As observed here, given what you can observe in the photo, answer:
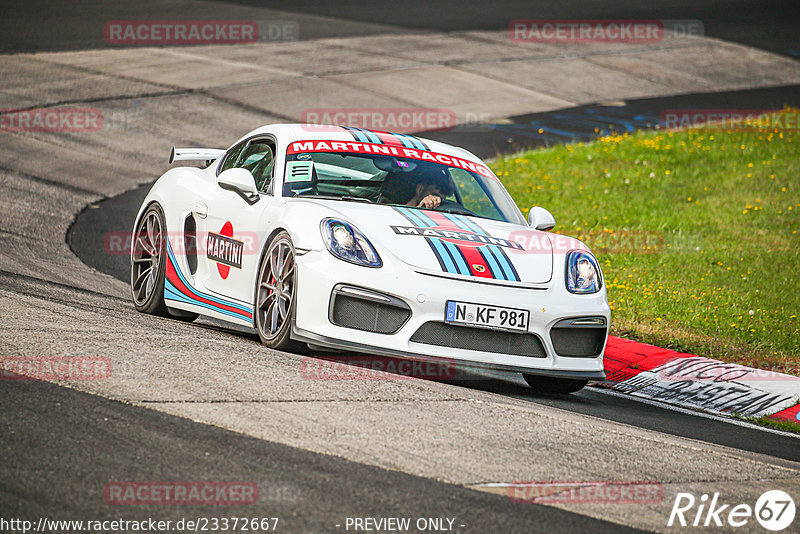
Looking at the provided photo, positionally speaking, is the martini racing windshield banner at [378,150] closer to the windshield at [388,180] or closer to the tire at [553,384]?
the windshield at [388,180]

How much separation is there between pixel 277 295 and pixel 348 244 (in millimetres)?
592

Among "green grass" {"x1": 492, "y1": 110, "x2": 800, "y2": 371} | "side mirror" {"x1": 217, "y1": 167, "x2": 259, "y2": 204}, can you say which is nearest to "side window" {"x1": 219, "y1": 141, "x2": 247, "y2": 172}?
"side mirror" {"x1": 217, "y1": 167, "x2": 259, "y2": 204}

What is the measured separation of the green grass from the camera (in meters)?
9.45

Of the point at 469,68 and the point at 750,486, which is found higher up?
the point at 469,68

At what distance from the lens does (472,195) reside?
25.7 feet

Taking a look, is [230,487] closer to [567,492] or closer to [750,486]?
[567,492]

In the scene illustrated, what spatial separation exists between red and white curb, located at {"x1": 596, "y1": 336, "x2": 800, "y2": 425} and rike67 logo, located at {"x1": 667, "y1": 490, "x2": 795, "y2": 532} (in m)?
3.02

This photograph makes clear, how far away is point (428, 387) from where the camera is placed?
19.9ft

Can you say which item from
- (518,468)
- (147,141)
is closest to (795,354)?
(518,468)

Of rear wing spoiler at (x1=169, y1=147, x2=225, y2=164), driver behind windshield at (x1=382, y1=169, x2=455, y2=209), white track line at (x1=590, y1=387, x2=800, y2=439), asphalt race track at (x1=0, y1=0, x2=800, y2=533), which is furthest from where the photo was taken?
rear wing spoiler at (x1=169, y1=147, x2=225, y2=164)

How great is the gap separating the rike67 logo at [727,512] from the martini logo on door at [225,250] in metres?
3.72

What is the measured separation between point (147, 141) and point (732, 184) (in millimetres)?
8546

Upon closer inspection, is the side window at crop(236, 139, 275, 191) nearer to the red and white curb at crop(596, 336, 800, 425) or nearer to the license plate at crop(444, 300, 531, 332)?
the license plate at crop(444, 300, 531, 332)

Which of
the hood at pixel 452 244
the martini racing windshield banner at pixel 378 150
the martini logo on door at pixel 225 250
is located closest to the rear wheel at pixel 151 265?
the martini logo on door at pixel 225 250
